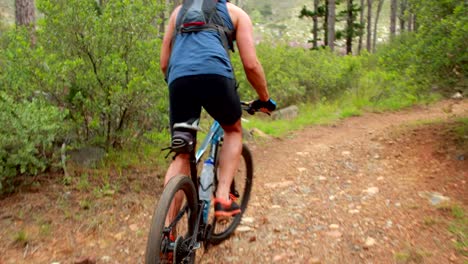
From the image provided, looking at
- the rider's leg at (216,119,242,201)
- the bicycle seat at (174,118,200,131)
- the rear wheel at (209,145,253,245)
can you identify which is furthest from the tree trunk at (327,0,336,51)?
the bicycle seat at (174,118,200,131)

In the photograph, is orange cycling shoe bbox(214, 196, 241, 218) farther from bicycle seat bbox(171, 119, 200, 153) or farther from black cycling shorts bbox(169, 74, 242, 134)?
black cycling shorts bbox(169, 74, 242, 134)

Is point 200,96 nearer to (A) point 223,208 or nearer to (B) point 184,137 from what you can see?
(B) point 184,137

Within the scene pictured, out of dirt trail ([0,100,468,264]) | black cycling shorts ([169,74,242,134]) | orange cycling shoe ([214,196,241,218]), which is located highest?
black cycling shorts ([169,74,242,134])

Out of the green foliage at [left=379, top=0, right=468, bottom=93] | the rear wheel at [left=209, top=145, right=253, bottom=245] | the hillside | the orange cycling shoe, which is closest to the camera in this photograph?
the orange cycling shoe

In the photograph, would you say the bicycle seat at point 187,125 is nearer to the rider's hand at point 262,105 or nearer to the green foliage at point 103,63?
the rider's hand at point 262,105

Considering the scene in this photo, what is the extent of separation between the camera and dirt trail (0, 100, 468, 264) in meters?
3.30

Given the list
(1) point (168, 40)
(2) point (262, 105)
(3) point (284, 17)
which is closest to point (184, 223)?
(2) point (262, 105)

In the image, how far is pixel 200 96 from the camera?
2.58 m

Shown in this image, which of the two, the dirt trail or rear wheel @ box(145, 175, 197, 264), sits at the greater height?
rear wheel @ box(145, 175, 197, 264)

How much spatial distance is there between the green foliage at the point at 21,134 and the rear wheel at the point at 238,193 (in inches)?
70.0

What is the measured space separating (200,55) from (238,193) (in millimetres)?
1499

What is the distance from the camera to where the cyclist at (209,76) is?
99.7 inches

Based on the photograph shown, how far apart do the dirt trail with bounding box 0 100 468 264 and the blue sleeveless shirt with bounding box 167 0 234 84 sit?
1579 millimetres

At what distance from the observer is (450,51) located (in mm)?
5246
